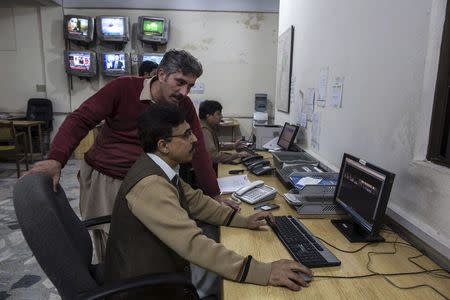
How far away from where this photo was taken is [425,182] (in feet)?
4.08

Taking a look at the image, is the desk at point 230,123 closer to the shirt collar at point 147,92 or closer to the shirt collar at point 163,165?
the shirt collar at point 147,92

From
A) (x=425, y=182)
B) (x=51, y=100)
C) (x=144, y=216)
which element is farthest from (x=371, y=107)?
(x=51, y=100)

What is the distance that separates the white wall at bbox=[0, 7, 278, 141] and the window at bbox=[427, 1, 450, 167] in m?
4.87

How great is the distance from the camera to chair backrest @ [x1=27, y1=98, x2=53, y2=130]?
18.9ft

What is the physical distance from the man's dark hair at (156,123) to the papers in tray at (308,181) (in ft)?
2.63

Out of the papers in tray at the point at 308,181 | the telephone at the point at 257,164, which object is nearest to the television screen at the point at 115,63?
the telephone at the point at 257,164

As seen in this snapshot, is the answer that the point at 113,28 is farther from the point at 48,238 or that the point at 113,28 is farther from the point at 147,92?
the point at 48,238

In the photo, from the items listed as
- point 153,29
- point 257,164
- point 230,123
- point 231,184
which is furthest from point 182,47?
point 231,184

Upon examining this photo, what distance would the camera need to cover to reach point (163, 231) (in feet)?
3.45

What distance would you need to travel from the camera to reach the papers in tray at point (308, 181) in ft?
5.66

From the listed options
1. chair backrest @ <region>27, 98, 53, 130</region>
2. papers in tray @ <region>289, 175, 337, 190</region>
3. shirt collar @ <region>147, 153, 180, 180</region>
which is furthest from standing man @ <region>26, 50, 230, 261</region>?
chair backrest @ <region>27, 98, 53, 130</region>

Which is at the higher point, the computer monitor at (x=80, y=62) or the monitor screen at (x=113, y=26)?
the monitor screen at (x=113, y=26)

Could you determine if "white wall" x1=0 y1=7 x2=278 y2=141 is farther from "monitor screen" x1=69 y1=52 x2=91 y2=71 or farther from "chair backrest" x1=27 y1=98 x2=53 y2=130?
"monitor screen" x1=69 y1=52 x2=91 y2=71

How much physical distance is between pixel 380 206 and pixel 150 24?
5.31 m
